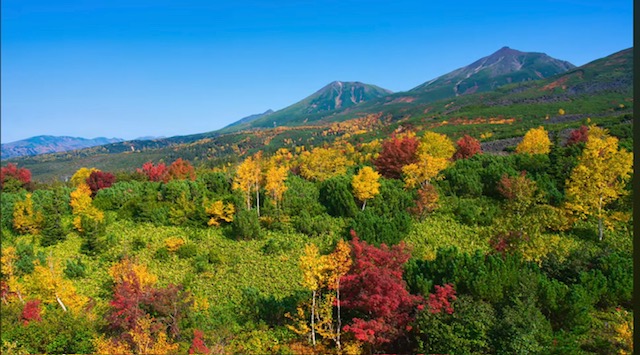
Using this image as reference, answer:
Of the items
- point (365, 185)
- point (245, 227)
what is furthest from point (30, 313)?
point (365, 185)

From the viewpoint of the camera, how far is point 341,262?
12.4m

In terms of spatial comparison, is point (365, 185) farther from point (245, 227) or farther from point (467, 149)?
point (467, 149)

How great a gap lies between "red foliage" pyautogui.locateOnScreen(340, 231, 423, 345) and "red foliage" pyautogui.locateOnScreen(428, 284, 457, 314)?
57 centimetres

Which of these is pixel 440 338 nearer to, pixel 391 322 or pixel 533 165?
pixel 391 322

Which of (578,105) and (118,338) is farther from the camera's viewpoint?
(578,105)

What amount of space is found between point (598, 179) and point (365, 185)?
12864mm

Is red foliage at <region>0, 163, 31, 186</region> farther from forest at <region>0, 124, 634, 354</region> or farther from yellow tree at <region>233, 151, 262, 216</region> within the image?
yellow tree at <region>233, 151, 262, 216</region>

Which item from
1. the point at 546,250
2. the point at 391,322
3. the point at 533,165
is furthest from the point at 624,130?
the point at 391,322

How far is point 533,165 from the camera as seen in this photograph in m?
28.3

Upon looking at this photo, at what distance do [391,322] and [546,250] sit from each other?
822cm

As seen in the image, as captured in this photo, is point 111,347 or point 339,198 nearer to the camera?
point 111,347

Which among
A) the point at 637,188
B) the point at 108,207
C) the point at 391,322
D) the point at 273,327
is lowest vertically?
the point at 273,327

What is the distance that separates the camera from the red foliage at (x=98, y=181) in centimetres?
3559

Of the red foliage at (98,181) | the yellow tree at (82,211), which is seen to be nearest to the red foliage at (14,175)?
the red foliage at (98,181)
